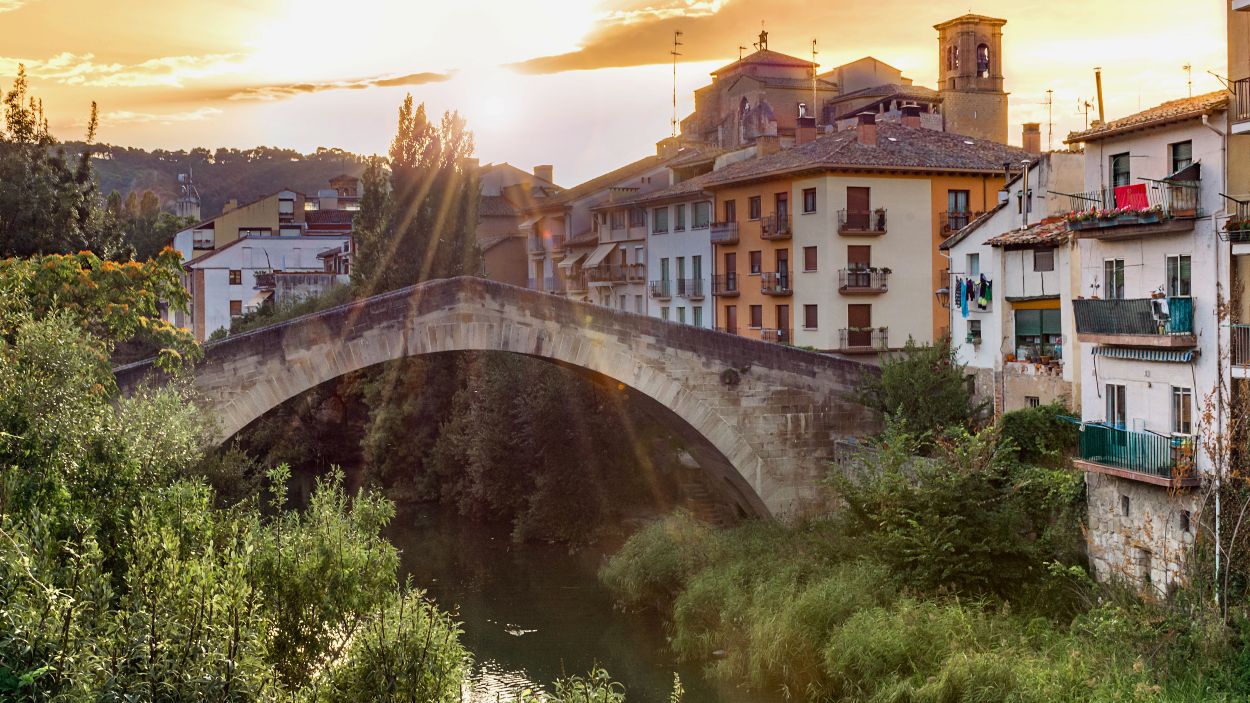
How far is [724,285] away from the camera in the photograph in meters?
35.9

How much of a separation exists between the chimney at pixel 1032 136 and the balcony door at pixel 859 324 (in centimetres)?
789

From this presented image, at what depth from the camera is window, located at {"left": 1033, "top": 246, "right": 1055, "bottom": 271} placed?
2214 cm

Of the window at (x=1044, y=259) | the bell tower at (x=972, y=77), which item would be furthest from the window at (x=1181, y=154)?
the bell tower at (x=972, y=77)

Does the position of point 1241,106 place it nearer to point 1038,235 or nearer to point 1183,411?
point 1183,411

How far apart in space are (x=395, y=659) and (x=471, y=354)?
23.3m

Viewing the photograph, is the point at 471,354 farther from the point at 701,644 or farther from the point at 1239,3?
the point at 1239,3

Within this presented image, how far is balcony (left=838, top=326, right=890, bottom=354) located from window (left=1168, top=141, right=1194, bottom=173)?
16422 millimetres

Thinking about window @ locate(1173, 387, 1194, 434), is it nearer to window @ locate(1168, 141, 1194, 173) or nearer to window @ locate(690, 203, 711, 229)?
window @ locate(1168, 141, 1194, 173)

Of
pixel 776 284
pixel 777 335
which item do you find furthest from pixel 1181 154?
pixel 777 335

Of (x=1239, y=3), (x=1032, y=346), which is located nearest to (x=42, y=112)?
(x=1032, y=346)

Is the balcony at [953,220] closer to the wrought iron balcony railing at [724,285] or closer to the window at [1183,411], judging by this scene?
the wrought iron balcony railing at [724,285]

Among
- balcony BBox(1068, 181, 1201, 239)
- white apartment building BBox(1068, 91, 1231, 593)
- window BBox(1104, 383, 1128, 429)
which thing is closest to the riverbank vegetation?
white apartment building BBox(1068, 91, 1231, 593)

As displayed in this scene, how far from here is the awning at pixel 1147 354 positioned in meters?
15.8

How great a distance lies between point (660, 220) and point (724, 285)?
436 centimetres
